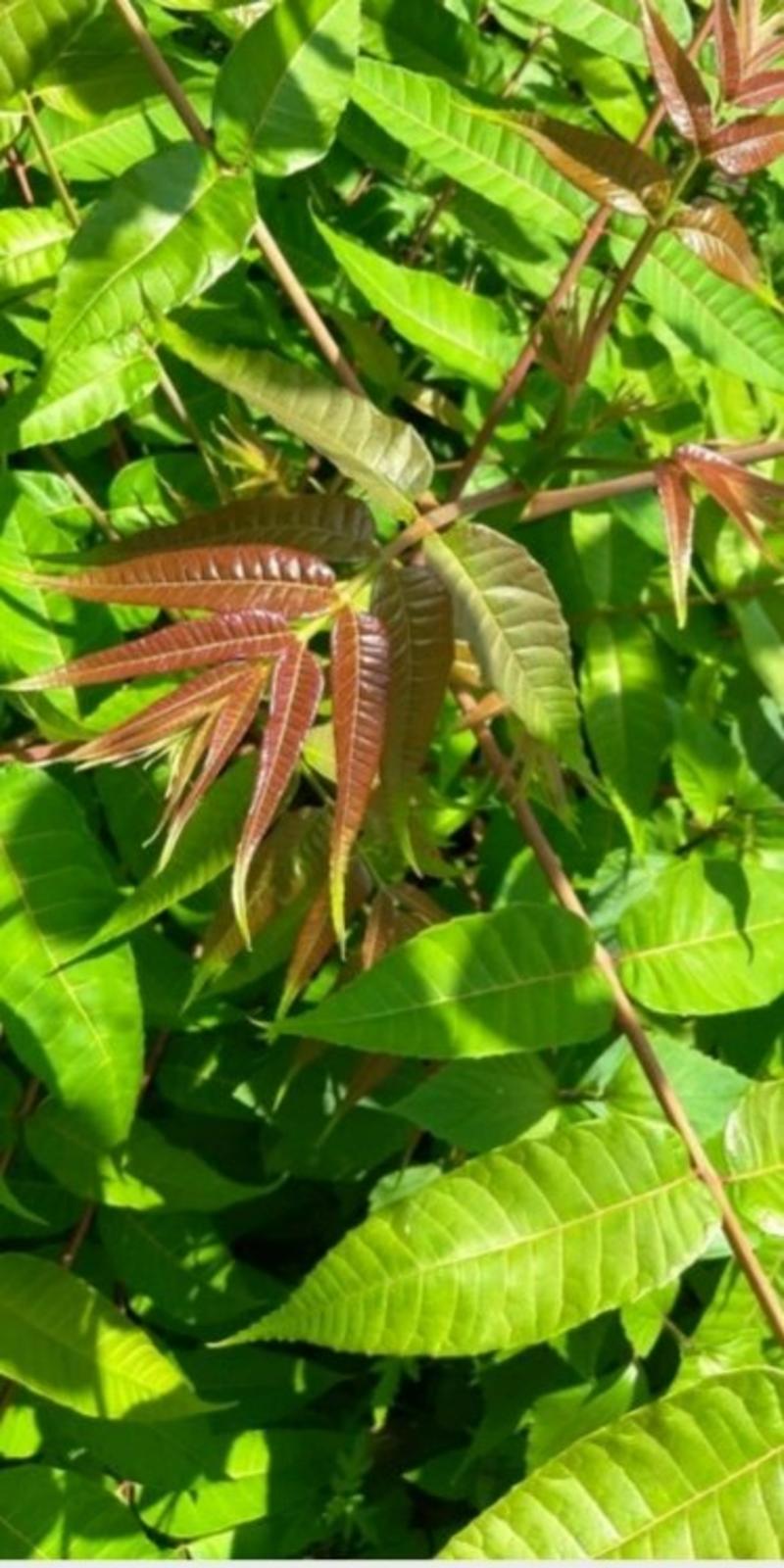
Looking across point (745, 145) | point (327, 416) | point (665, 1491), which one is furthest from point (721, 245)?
point (665, 1491)

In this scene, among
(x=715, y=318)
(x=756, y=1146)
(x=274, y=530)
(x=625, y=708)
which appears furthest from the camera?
(x=625, y=708)

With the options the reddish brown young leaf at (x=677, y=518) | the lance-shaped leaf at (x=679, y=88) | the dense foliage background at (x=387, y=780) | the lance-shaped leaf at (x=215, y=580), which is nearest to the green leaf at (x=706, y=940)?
the dense foliage background at (x=387, y=780)

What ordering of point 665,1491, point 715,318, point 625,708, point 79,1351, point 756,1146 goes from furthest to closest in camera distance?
point 625,708
point 715,318
point 79,1351
point 756,1146
point 665,1491

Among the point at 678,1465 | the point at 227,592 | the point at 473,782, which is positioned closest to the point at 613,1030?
the point at 473,782

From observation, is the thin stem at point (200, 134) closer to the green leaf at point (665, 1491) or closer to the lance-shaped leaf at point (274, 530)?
the lance-shaped leaf at point (274, 530)

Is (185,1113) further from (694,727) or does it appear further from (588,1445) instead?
(588,1445)

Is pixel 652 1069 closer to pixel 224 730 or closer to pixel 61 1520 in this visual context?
pixel 224 730

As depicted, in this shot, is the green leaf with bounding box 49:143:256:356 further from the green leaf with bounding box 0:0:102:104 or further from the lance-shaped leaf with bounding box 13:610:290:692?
the lance-shaped leaf with bounding box 13:610:290:692
